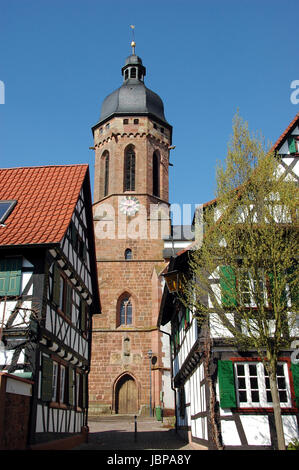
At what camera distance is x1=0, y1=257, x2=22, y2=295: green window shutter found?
39.7 ft

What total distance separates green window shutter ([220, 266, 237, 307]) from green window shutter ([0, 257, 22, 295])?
4.76 meters

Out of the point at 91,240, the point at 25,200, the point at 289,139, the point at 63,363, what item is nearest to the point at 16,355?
the point at 63,363

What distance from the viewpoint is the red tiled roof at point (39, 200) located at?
502 inches

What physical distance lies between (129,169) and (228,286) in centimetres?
2696

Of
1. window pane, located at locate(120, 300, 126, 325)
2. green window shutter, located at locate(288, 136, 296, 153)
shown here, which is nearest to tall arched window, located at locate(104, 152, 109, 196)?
window pane, located at locate(120, 300, 126, 325)

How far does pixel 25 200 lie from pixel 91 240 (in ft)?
13.1

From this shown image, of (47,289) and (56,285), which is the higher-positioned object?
(56,285)

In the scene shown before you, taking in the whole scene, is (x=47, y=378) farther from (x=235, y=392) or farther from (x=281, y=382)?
(x=281, y=382)

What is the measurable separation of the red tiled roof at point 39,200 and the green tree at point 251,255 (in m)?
3.80

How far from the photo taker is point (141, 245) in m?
33.8

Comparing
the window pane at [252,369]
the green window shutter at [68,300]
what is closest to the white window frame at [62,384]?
the green window shutter at [68,300]

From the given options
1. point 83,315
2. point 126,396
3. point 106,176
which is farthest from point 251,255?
point 106,176

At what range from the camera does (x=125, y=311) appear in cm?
3228

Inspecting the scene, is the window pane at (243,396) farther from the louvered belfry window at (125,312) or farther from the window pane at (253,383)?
the louvered belfry window at (125,312)
